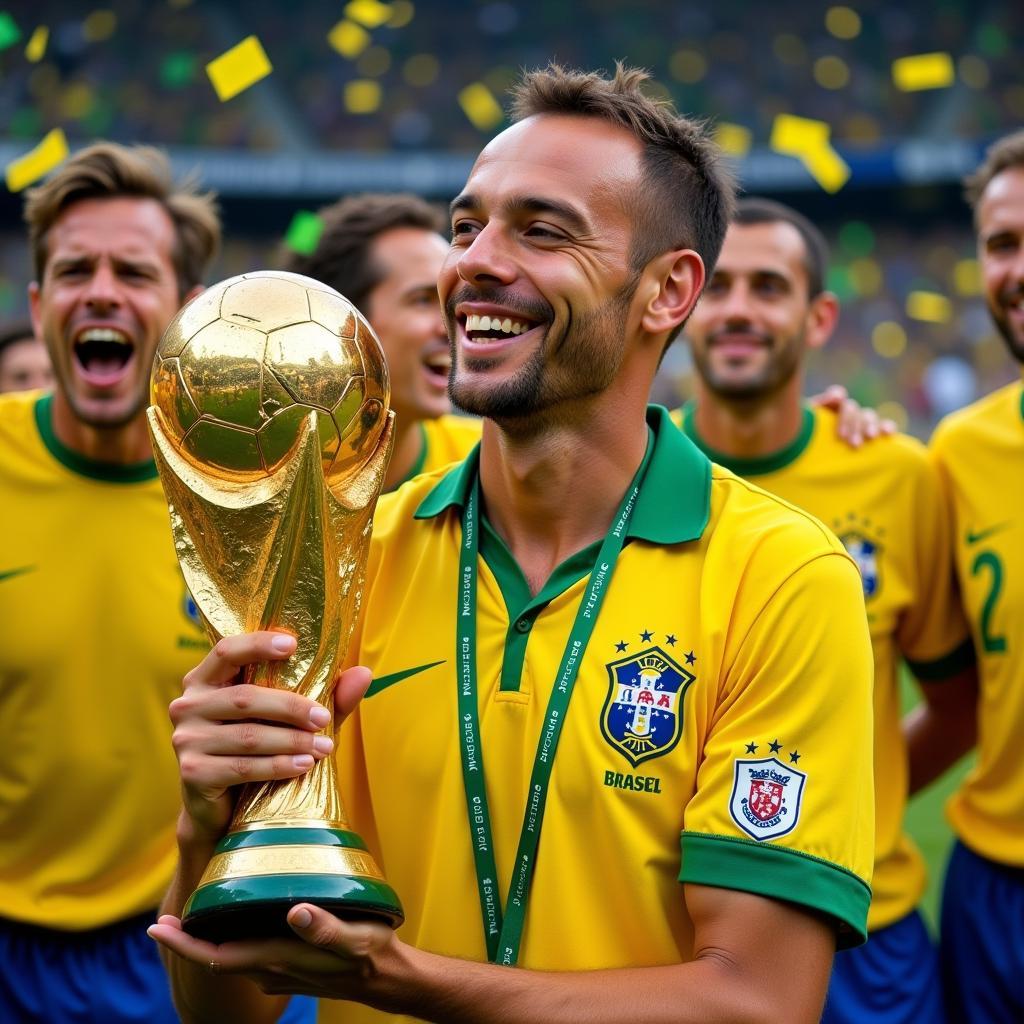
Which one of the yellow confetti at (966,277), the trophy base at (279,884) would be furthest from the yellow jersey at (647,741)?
the yellow confetti at (966,277)

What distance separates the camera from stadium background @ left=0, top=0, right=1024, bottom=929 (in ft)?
77.0

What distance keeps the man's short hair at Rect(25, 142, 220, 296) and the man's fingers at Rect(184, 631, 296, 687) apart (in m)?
2.14

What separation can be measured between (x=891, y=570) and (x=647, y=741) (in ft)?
6.67

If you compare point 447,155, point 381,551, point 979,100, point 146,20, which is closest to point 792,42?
point 979,100

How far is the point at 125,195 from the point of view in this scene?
3.76 meters

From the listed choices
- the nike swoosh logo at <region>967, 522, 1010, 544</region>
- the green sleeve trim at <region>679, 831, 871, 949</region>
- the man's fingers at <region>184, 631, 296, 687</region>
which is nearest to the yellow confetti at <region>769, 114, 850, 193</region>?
the nike swoosh logo at <region>967, 522, 1010, 544</region>

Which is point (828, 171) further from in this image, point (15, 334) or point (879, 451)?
point (879, 451)

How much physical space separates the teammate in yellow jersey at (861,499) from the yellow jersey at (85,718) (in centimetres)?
176

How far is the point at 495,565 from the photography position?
7.51ft

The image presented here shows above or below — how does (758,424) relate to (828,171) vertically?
below

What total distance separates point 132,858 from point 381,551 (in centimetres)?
150

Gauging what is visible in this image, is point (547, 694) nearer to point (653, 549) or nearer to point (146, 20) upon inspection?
point (653, 549)

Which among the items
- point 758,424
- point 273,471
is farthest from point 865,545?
point 273,471

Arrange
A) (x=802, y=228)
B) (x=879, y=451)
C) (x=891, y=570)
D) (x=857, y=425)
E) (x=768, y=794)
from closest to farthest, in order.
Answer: (x=768, y=794), (x=891, y=570), (x=879, y=451), (x=857, y=425), (x=802, y=228)
